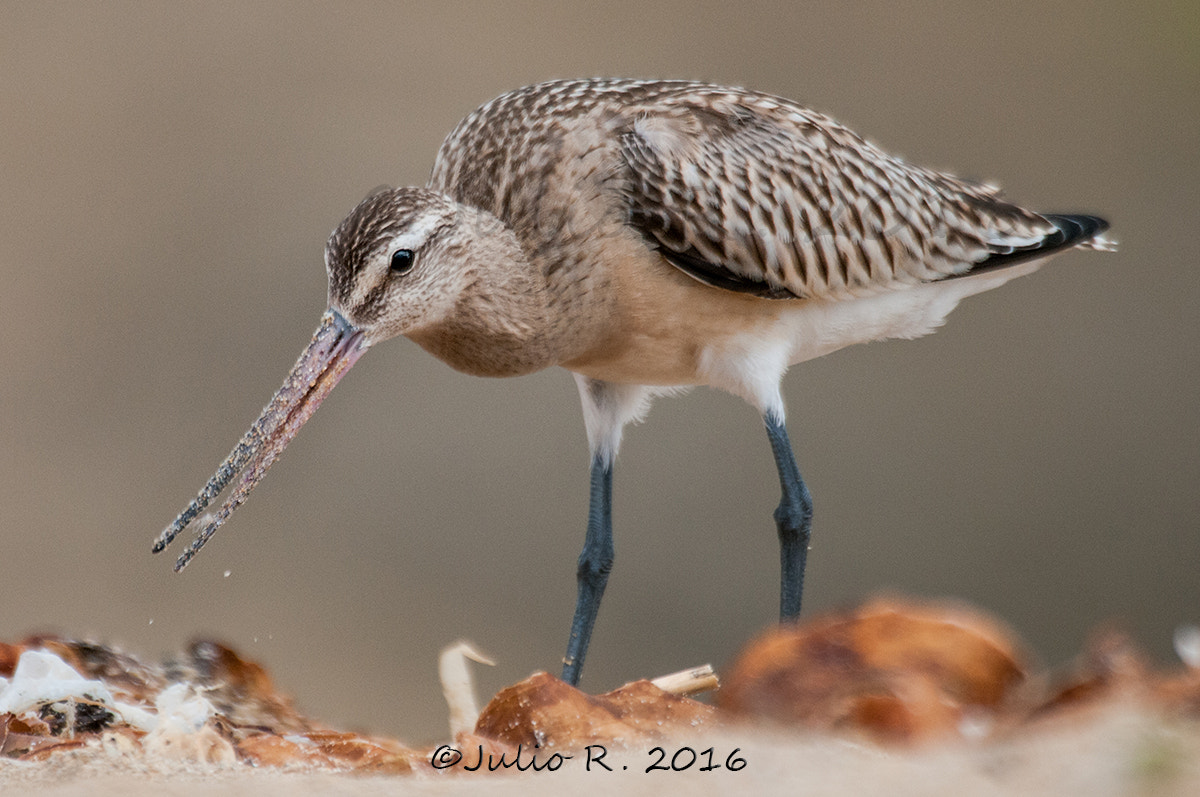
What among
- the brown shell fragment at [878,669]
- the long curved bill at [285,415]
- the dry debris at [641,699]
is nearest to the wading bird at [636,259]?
the long curved bill at [285,415]

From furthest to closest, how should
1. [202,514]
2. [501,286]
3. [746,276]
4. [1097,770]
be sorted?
[746,276] → [501,286] → [202,514] → [1097,770]

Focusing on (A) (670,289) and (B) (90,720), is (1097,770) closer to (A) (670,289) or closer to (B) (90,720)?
(B) (90,720)

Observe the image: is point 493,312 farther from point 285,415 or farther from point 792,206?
point 792,206

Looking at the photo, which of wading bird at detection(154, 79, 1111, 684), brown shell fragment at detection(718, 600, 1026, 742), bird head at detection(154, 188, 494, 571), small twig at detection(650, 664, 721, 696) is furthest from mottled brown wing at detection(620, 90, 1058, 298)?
brown shell fragment at detection(718, 600, 1026, 742)

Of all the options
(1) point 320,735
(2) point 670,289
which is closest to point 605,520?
(2) point 670,289

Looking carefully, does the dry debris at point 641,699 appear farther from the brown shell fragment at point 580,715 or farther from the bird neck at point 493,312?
the bird neck at point 493,312
